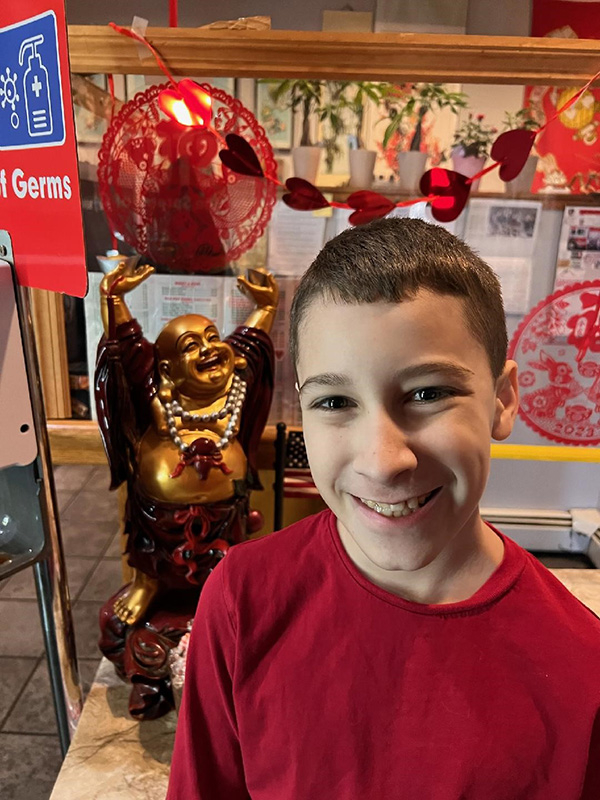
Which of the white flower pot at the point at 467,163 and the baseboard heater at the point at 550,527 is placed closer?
the white flower pot at the point at 467,163

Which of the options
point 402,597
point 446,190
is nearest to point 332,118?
point 446,190

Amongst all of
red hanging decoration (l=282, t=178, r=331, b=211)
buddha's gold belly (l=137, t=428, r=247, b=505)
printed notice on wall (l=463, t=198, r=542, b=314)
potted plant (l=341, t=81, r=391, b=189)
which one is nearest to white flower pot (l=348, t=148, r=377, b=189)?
A: potted plant (l=341, t=81, r=391, b=189)

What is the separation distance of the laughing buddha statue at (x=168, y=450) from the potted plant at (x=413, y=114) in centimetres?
39

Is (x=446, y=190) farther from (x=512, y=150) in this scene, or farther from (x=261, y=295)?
(x=261, y=295)

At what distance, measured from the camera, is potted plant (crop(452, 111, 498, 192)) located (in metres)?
1.24

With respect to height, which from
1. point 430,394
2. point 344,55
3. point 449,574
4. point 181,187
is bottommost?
point 449,574

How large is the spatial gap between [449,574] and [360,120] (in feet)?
3.21

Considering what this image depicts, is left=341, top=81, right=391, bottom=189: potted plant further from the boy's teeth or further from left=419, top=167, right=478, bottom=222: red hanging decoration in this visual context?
the boy's teeth

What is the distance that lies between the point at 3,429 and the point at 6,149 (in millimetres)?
376

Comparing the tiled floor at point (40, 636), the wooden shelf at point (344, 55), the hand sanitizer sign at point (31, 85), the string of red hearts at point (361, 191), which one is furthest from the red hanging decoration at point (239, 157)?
the tiled floor at point (40, 636)

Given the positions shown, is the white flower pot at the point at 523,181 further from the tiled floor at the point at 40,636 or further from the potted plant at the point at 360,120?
the tiled floor at the point at 40,636

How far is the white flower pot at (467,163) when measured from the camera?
48.9 inches

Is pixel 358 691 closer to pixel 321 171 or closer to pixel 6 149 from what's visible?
pixel 6 149

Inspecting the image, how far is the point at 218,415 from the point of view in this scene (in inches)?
40.6
